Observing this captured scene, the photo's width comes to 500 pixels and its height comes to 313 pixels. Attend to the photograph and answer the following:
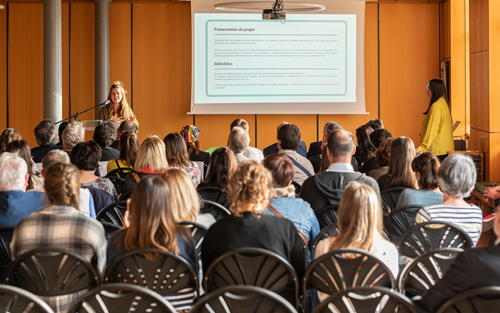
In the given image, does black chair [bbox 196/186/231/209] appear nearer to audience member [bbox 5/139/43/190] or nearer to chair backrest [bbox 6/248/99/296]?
audience member [bbox 5/139/43/190]

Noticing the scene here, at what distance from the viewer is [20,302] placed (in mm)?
1743

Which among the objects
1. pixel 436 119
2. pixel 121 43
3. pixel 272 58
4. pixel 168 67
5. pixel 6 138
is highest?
pixel 121 43

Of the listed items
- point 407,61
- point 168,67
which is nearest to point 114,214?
point 168,67

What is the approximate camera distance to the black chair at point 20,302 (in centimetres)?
166

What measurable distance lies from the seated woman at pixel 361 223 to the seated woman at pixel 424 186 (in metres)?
1.02

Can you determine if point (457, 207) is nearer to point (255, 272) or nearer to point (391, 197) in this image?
point (391, 197)

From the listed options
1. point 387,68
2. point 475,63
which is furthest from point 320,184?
point 387,68

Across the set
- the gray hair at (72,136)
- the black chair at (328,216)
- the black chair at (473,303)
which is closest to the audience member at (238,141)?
the gray hair at (72,136)

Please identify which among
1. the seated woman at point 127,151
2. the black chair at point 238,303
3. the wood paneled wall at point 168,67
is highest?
the wood paneled wall at point 168,67

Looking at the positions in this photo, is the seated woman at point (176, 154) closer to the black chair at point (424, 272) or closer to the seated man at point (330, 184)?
the seated man at point (330, 184)

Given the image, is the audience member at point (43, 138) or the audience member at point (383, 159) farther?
the audience member at point (43, 138)

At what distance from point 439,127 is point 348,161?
137 inches

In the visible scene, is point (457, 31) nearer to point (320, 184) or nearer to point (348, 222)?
point (320, 184)

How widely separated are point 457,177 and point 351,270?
1014mm
